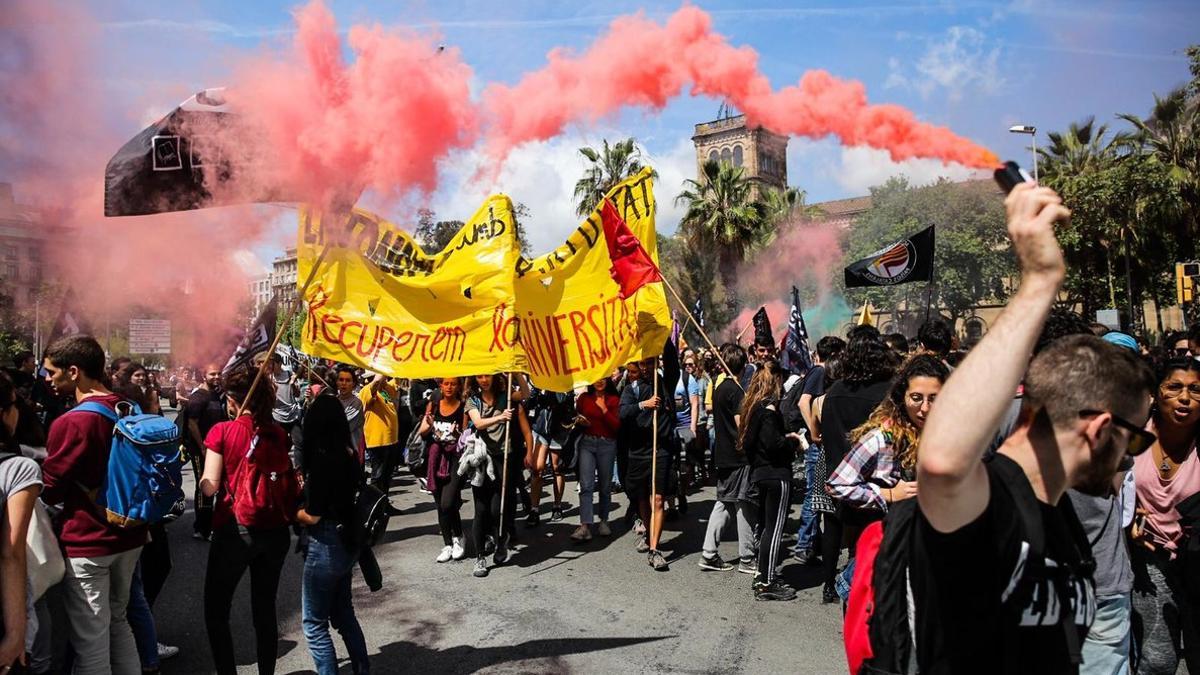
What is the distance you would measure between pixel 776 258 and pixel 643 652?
1650 inches

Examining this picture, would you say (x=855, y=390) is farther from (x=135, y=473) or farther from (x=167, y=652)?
(x=167, y=652)

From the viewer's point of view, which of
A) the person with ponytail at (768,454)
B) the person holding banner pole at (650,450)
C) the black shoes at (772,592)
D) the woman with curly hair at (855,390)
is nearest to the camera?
the woman with curly hair at (855,390)

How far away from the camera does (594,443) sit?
8945mm

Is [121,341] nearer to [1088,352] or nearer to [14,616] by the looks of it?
[14,616]

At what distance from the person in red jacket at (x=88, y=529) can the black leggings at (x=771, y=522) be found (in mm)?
4545

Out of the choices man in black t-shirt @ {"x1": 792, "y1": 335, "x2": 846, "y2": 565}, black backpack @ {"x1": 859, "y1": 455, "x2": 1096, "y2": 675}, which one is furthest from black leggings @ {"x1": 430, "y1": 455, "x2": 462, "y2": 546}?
black backpack @ {"x1": 859, "y1": 455, "x2": 1096, "y2": 675}

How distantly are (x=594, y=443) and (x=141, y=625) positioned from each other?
15.8 feet

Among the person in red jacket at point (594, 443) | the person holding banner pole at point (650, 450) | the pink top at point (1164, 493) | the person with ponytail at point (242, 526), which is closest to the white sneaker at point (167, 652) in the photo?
the person with ponytail at point (242, 526)

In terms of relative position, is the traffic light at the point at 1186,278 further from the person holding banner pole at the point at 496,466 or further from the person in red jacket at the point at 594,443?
the person holding banner pole at the point at 496,466

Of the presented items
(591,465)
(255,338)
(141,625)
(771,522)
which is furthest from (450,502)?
(141,625)

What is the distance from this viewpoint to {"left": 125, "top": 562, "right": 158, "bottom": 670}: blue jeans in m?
4.96

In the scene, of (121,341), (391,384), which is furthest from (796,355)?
(121,341)

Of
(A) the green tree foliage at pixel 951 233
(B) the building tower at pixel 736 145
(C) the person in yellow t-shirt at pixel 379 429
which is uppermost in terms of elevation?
→ (B) the building tower at pixel 736 145

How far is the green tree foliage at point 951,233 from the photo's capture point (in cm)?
4619
